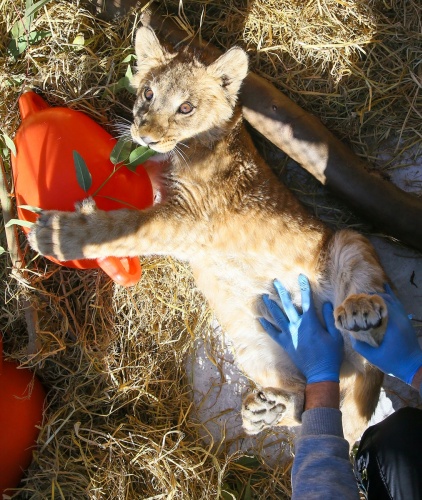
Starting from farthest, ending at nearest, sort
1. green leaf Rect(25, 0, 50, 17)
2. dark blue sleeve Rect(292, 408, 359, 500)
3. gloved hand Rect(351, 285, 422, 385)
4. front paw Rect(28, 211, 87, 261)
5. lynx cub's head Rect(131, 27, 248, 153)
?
green leaf Rect(25, 0, 50, 17), lynx cub's head Rect(131, 27, 248, 153), front paw Rect(28, 211, 87, 261), gloved hand Rect(351, 285, 422, 385), dark blue sleeve Rect(292, 408, 359, 500)

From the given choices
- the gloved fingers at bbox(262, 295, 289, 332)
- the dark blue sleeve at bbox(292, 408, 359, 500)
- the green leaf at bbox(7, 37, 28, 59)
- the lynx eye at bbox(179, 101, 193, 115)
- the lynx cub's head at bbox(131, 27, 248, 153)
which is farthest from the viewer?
the green leaf at bbox(7, 37, 28, 59)

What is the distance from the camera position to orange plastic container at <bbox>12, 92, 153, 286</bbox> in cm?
351

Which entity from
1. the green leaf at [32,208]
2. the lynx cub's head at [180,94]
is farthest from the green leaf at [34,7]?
the green leaf at [32,208]

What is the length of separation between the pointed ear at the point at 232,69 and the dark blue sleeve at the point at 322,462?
2.21 metres

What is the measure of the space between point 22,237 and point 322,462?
Answer: 2.77 meters

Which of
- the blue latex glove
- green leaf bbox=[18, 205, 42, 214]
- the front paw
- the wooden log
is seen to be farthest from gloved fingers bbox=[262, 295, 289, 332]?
green leaf bbox=[18, 205, 42, 214]

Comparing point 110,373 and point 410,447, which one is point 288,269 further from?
point 110,373

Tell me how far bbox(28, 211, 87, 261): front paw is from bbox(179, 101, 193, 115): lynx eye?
0.96 m

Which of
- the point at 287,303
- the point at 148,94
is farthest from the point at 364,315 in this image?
the point at 148,94

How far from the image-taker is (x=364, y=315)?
3166 millimetres

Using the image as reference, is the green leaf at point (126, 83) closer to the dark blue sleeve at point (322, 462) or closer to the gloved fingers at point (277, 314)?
the gloved fingers at point (277, 314)

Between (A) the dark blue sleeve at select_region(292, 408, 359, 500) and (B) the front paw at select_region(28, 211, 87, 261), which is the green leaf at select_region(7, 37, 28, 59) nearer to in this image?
(B) the front paw at select_region(28, 211, 87, 261)

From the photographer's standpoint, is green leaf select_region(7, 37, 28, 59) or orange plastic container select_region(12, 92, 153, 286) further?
green leaf select_region(7, 37, 28, 59)

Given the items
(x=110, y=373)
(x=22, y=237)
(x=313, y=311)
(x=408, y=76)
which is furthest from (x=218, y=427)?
(x=408, y=76)
